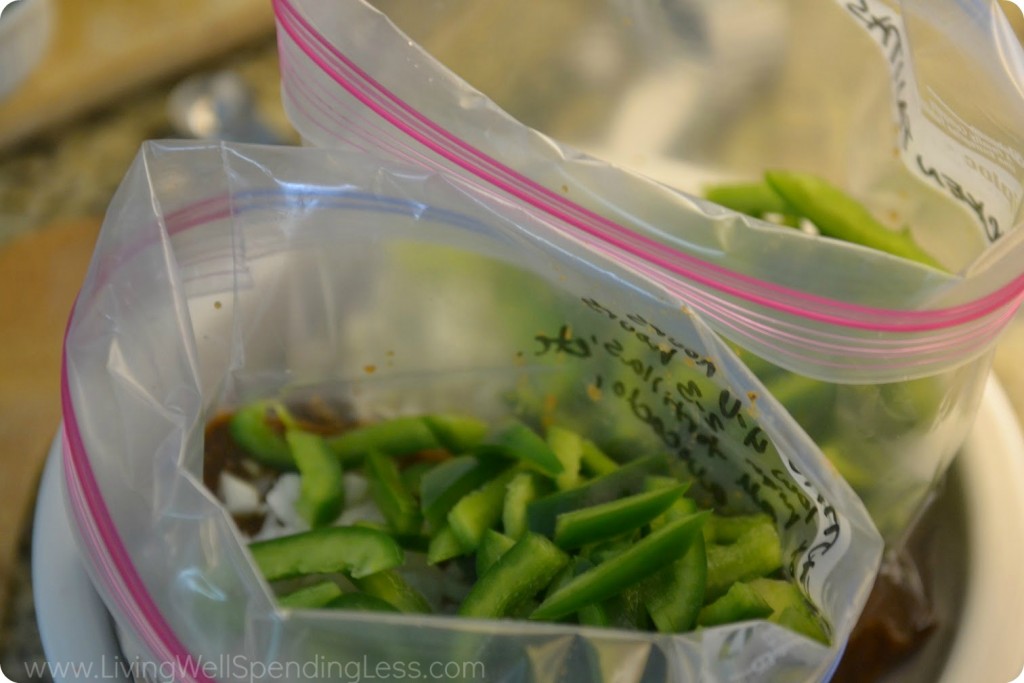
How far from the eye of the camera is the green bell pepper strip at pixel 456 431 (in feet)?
1.99

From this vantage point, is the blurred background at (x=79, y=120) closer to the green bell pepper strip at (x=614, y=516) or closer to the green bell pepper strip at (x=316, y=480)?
the green bell pepper strip at (x=316, y=480)

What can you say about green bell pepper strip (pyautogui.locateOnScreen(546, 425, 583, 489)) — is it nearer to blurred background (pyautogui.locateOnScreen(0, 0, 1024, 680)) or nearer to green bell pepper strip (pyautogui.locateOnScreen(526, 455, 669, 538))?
green bell pepper strip (pyautogui.locateOnScreen(526, 455, 669, 538))

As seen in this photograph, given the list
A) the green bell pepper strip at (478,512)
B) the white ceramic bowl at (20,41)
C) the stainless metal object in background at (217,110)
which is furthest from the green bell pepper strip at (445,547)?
the white ceramic bowl at (20,41)

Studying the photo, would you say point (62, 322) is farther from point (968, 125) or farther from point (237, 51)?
point (968, 125)

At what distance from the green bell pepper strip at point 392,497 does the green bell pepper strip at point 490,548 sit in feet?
0.17

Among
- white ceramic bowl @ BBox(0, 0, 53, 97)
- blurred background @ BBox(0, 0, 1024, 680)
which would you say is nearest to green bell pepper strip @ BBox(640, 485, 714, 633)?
blurred background @ BBox(0, 0, 1024, 680)

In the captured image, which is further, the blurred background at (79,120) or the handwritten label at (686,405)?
the blurred background at (79,120)

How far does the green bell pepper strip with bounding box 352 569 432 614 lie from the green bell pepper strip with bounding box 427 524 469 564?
0.02 metres

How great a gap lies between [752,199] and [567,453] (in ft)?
0.70

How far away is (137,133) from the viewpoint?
86cm

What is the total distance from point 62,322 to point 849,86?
22.8 inches

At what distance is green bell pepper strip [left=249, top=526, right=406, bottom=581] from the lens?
0.52m

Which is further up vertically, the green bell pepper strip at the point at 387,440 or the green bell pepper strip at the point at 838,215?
the green bell pepper strip at the point at 838,215

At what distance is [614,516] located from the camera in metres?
0.52
